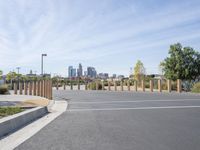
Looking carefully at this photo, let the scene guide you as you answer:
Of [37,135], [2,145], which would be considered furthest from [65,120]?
[2,145]

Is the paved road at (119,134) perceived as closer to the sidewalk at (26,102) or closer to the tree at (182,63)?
the sidewalk at (26,102)

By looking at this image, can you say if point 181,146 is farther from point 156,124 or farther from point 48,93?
point 48,93

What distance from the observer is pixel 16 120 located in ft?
37.1

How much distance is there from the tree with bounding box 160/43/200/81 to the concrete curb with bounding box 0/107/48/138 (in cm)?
3341

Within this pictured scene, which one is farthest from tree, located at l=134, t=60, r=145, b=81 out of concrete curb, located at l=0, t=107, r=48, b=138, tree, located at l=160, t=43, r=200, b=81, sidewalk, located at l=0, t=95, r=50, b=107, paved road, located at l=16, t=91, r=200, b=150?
paved road, located at l=16, t=91, r=200, b=150

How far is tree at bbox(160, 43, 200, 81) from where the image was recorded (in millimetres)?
45969

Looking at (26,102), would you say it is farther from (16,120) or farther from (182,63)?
(182,63)

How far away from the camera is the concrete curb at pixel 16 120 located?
9928mm

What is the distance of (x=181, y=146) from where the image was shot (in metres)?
7.76

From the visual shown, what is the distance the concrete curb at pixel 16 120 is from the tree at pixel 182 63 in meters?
33.4

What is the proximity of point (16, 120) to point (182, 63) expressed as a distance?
3702cm

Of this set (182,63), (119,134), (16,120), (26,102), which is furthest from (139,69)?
(119,134)

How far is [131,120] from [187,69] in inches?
1372

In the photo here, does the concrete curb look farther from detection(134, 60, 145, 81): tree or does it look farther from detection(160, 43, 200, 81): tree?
detection(134, 60, 145, 81): tree
